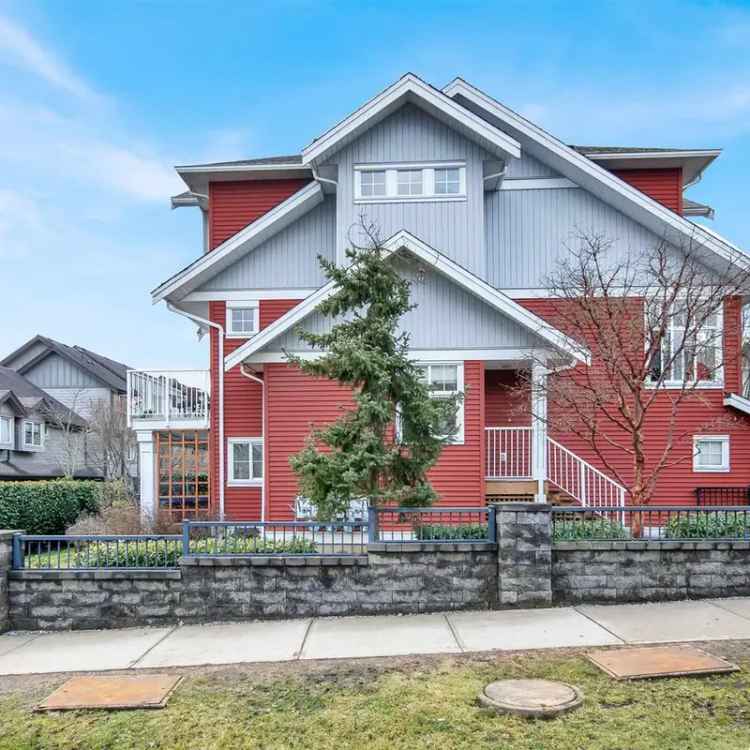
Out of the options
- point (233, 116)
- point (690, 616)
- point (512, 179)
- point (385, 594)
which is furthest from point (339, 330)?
point (233, 116)

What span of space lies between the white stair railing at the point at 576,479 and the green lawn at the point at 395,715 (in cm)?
651

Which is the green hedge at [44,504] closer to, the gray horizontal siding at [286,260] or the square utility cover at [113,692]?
the gray horizontal siding at [286,260]

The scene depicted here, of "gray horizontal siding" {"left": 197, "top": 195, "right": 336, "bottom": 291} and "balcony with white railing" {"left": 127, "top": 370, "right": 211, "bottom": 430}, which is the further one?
"balcony with white railing" {"left": 127, "top": 370, "right": 211, "bottom": 430}

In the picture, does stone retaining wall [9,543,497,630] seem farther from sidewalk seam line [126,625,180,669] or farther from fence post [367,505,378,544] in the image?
sidewalk seam line [126,625,180,669]

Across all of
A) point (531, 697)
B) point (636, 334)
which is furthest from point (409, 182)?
point (531, 697)

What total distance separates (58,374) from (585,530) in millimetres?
34497

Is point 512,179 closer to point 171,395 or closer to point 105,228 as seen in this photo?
point 171,395

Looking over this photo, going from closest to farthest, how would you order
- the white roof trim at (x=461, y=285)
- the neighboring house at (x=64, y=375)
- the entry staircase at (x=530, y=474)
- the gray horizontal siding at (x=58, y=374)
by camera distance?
the white roof trim at (x=461, y=285), the entry staircase at (x=530, y=474), the neighboring house at (x=64, y=375), the gray horizontal siding at (x=58, y=374)

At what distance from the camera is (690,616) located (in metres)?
7.70

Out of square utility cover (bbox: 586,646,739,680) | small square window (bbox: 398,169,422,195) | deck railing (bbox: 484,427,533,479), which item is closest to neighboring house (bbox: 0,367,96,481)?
small square window (bbox: 398,169,422,195)

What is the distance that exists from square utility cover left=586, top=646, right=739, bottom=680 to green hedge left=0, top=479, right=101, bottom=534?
44.5ft

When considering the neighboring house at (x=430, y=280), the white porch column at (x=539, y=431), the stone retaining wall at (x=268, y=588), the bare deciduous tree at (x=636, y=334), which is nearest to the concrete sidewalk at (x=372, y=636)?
the stone retaining wall at (x=268, y=588)

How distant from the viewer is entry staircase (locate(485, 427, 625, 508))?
505 inches

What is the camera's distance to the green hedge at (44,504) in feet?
50.5
